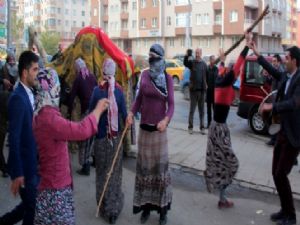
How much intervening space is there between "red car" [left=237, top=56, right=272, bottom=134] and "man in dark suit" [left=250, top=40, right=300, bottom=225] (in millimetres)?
6356

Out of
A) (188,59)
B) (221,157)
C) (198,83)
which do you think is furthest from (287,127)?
(188,59)

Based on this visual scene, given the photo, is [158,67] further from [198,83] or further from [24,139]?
[198,83]

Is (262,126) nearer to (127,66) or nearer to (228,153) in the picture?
(127,66)

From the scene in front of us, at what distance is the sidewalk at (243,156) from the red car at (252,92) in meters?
0.36

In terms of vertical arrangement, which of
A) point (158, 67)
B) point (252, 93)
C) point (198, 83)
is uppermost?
→ point (158, 67)

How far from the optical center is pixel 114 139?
18.0 ft

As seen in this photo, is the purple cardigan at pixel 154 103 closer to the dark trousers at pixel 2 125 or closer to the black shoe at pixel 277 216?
the black shoe at pixel 277 216

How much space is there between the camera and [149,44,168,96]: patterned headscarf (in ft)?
16.9

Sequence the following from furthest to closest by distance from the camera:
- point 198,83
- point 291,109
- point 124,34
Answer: point 124,34 → point 198,83 → point 291,109

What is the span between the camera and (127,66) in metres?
8.38

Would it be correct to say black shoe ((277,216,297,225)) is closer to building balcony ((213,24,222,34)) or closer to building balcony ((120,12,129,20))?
building balcony ((213,24,222,34))

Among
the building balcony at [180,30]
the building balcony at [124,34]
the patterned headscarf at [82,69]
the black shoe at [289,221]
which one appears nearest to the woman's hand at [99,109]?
the black shoe at [289,221]

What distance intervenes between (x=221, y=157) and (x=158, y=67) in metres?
1.55

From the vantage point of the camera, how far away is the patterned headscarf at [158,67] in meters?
5.16
